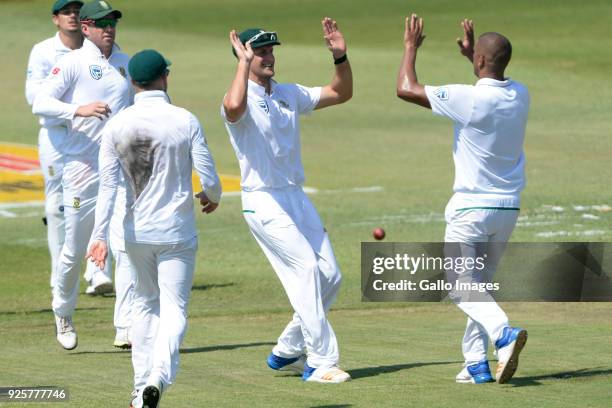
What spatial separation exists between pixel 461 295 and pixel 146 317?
215 cm

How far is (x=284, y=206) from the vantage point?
33.6 ft

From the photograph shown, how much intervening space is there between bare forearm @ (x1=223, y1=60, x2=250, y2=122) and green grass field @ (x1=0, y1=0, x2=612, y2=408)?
6.01ft

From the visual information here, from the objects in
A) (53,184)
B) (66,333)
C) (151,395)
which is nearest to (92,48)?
(53,184)

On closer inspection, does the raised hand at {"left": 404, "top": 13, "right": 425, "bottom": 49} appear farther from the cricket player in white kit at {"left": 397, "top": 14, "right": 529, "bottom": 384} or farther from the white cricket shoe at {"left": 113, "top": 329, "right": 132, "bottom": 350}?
the white cricket shoe at {"left": 113, "top": 329, "right": 132, "bottom": 350}

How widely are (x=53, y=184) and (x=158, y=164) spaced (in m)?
5.82

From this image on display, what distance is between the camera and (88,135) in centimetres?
1279

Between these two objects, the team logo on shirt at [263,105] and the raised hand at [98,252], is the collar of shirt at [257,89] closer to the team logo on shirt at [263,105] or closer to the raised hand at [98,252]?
the team logo on shirt at [263,105]

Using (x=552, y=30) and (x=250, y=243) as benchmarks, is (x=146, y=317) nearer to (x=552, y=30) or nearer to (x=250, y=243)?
(x=250, y=243)

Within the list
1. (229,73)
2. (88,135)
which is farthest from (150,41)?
(88,135)

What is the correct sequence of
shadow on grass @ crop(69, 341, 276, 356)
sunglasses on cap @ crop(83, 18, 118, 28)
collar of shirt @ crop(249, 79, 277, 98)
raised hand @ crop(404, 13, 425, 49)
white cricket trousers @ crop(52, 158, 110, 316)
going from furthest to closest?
sunglasses on cap @ crop(83, 18, 118, 28) < white cricket trousers @ crop(52, 158, 110, 316) < shadow on grass @ crop(69, 341, 276, 356) < collar of shirt @ crop(249, 79, 277, 98) < raised hand @ crop(404, 13, 425, 49)

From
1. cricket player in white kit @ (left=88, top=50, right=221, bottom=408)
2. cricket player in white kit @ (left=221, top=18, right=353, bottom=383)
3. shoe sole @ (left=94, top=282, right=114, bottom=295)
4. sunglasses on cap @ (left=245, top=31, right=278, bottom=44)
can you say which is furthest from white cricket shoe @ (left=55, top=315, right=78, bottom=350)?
sunglasses on cap @ (left=245, top=31, right=278, bottom=44)

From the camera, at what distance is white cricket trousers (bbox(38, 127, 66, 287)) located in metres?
13.9

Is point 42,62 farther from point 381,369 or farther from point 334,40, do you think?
point 381,369

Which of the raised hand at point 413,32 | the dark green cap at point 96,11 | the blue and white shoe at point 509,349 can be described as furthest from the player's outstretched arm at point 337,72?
the dark green cap at point 96,11
